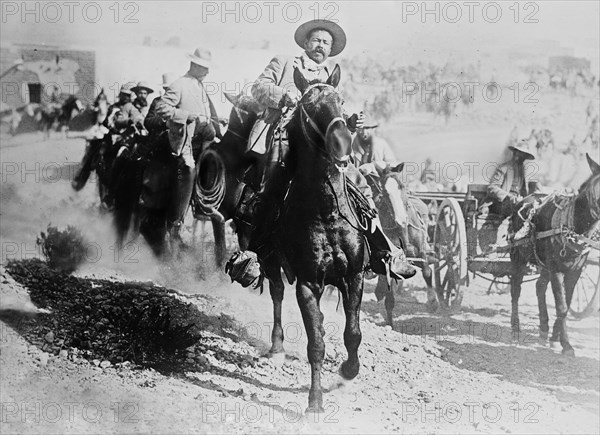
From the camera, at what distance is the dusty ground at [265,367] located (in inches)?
225

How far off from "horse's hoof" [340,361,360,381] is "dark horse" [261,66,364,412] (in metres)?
0.24

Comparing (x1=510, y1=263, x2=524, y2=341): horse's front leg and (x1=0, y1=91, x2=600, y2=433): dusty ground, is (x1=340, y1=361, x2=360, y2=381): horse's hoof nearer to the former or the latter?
(x1=0, y1=91, x2=600, y2=433): dusty ground

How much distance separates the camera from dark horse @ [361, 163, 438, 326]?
19.2 feet

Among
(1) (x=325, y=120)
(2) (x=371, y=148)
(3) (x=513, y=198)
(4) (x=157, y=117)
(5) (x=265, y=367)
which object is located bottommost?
(5) (x=265, y=367)

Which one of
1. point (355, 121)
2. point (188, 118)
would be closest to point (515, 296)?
point (355, 121)

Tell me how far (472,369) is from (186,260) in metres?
2.43

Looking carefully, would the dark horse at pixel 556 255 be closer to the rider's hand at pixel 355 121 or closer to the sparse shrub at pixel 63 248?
the rider's hand at pixel 355 121

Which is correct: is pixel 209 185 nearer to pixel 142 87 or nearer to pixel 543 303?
pixel 142 87

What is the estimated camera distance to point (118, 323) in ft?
19.5

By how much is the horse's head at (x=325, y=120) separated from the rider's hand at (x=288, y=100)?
19cm

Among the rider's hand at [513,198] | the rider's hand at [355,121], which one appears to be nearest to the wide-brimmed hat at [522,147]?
the rider's hand at [513,198]

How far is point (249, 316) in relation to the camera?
5875mm

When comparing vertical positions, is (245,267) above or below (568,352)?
above

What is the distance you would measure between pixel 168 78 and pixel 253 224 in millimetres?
1383
